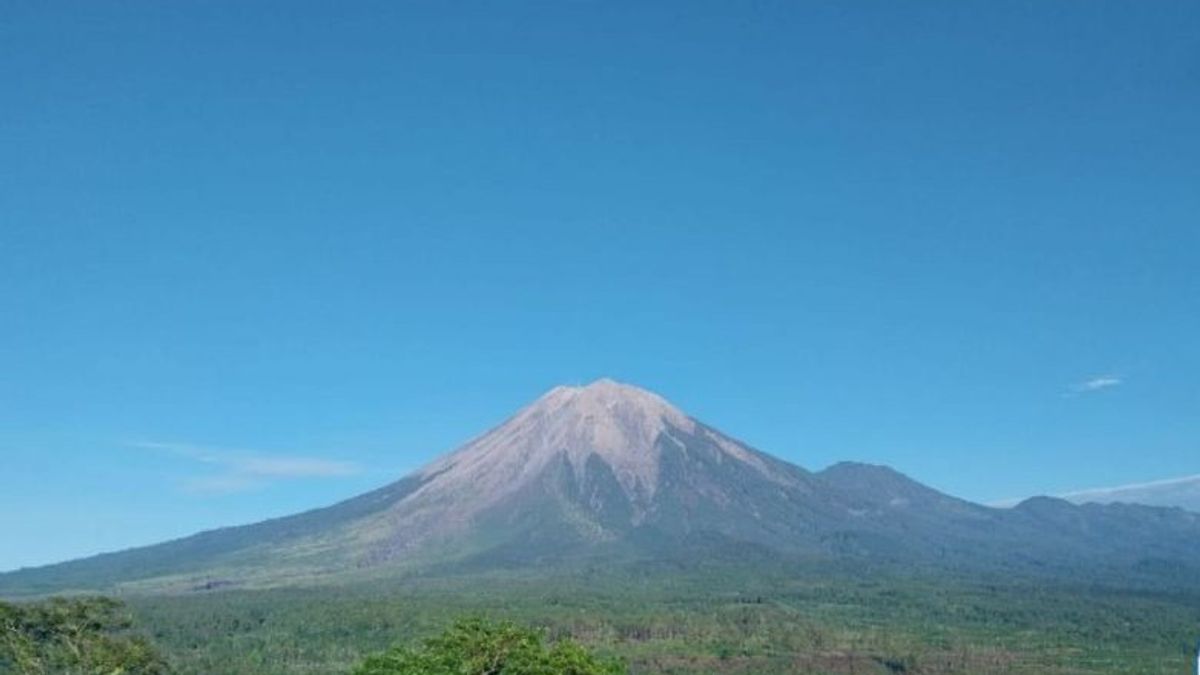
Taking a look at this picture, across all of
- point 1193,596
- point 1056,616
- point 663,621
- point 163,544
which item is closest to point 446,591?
point 663,621

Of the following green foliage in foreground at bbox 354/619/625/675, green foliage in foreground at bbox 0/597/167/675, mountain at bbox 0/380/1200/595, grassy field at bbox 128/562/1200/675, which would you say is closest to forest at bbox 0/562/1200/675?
grassy field at bbox 128/562/1200/675

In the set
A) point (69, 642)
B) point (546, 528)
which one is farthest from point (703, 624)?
point (546, 528)

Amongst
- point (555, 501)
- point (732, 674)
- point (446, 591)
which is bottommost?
point (732, 674)

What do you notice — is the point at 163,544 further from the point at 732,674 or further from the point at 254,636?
the point at 732,674

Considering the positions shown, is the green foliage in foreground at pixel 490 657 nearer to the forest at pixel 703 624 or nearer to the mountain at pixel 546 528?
the forest at pixel 703 624

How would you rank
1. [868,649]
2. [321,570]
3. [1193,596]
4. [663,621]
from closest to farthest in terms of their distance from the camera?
[868,649] < [663,621] < [1193,596] < [321,570]

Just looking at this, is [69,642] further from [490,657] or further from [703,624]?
[703,624]
